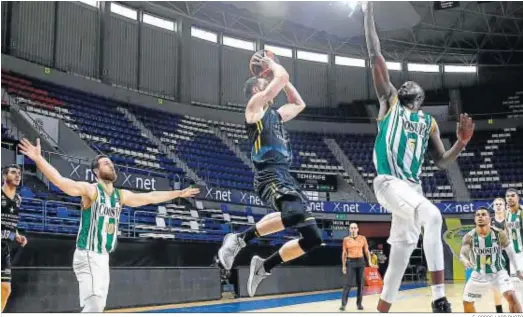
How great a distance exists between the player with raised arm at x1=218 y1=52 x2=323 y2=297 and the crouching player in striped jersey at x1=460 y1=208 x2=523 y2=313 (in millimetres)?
2429

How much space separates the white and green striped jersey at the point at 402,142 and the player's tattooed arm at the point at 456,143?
0.33ft

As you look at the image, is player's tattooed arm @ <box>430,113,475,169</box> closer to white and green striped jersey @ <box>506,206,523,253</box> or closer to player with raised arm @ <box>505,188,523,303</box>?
player with raised arm @ <box>505,188,523,303</box>

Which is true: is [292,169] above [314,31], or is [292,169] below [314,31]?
below

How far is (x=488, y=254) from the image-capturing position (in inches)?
291

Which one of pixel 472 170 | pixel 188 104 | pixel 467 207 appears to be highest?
pixel 188 104

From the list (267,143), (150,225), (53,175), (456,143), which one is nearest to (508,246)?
(456,143)

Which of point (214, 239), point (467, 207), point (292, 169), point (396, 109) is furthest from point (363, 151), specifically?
point (396, 109)

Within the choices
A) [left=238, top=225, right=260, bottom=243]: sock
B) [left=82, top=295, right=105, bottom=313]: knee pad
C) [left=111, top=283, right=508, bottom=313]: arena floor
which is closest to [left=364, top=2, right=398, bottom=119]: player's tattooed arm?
[left=238, top=225, right=260, bottom=243]: sock

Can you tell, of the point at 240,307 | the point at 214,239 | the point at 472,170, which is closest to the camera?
the point at 240,307

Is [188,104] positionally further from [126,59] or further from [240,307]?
[240,307]

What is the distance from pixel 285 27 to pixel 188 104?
12.0 ft

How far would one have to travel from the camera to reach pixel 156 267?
1045 cm

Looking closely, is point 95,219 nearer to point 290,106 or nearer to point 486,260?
point 290,106

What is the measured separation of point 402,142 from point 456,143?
0.52m
